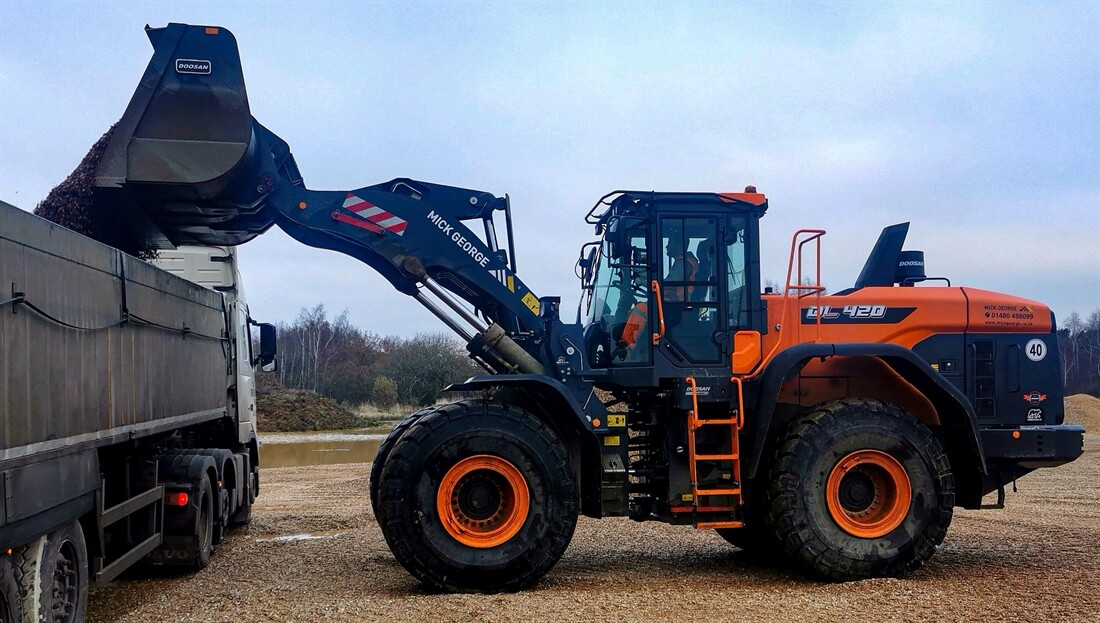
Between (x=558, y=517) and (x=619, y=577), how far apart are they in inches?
41.4

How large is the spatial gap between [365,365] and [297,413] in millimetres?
27098

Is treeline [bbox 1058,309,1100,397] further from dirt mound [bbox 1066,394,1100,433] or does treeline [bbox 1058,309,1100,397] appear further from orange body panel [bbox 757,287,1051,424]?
orange body panel [bbox 757,287,1051,424]

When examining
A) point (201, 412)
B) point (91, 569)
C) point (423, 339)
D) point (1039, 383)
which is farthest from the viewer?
point (423, 339)

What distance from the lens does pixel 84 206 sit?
300 inches

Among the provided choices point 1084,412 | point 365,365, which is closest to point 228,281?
point 1084,412

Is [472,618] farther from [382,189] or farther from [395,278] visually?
[382,189]

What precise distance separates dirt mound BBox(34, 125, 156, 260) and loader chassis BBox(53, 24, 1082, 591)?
166 mm

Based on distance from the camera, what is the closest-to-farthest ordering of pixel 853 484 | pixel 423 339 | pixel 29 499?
pixel 29 499
pixel 853 484
pixel 423 339

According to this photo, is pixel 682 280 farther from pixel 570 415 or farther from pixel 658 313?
pixel 570 415

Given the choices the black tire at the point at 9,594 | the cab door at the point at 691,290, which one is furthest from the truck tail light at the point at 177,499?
the cab door at the point at 691,290

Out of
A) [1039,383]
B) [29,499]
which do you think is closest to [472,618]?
[29,499]

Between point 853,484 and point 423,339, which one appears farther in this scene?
point 423,339

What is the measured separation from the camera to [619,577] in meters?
8.25

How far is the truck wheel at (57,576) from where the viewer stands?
5176mm
